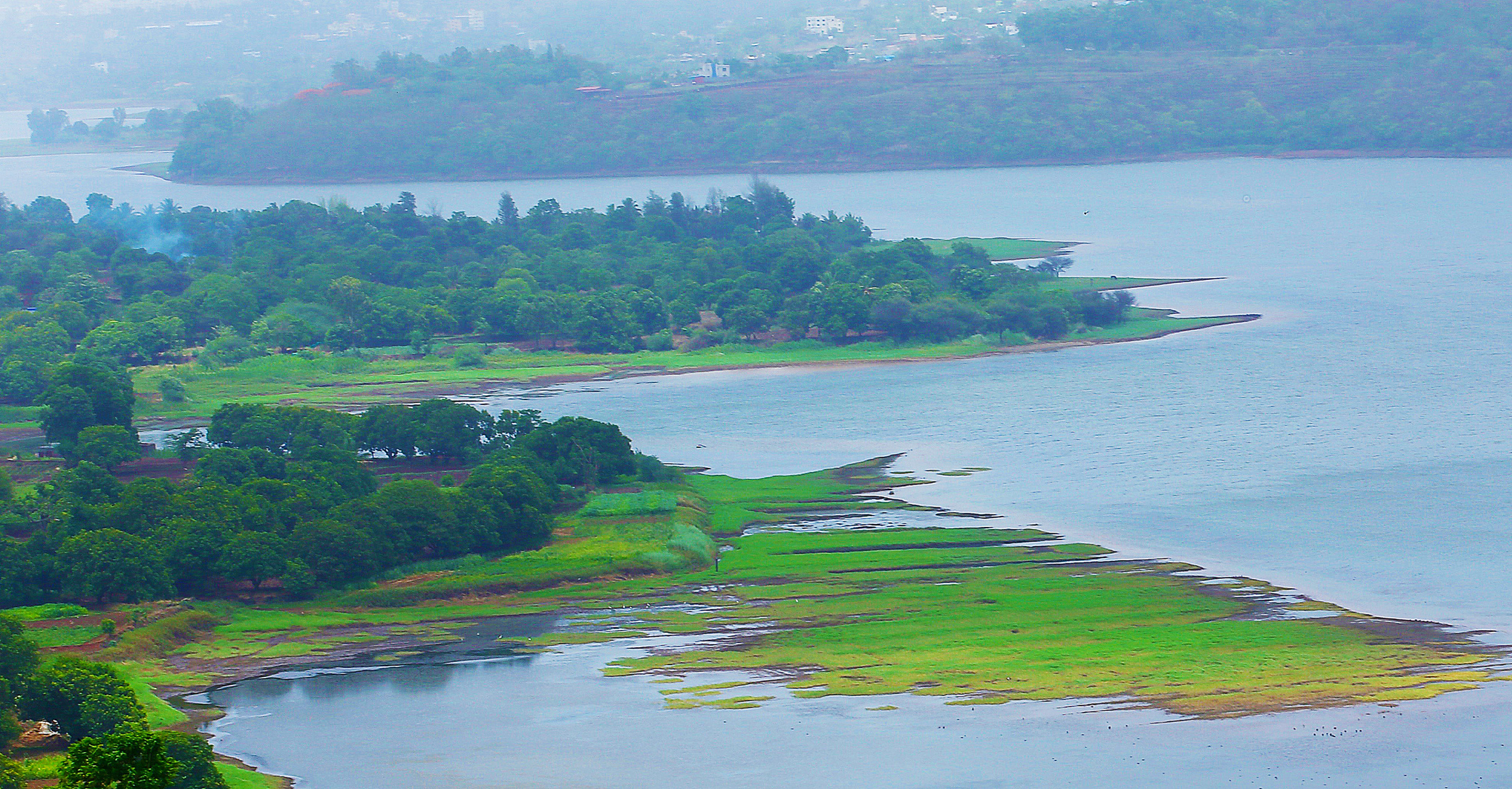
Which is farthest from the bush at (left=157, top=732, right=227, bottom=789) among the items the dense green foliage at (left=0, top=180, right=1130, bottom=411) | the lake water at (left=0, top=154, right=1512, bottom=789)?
the dense green foliage at (left=0, top=180, right=1130, bottom=411)

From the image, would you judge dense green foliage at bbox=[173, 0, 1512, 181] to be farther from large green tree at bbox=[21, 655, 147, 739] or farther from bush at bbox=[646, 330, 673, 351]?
large green tree at bbox=[21, 655, 147, 739]

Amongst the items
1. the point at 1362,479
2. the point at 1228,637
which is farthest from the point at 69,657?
the point at 1362,479

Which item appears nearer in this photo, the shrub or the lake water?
the lake water

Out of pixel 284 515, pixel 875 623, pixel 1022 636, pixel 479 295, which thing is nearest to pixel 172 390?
pixel 479 295

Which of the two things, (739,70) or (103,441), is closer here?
(103,441)

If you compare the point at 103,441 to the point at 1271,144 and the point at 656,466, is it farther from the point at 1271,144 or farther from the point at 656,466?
the point at 1271,144

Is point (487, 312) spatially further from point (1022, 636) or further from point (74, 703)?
point (74, 703)
